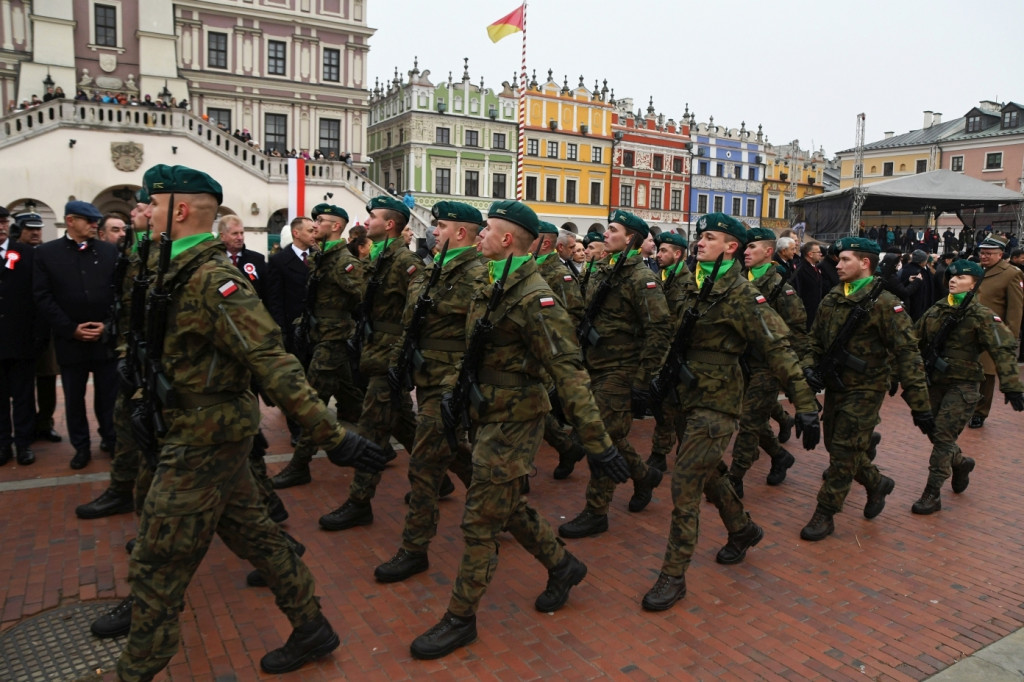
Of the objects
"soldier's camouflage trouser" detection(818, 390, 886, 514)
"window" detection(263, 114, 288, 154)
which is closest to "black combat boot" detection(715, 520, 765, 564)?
"soldier's camouflage trouser" detection(818, 390, 886, 514)

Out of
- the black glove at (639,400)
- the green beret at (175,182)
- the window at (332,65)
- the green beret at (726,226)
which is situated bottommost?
the black glove at (639,400)

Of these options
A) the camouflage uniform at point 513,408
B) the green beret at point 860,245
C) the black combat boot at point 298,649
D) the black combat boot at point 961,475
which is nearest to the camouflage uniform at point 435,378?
the camouflage uniform at point 513,408

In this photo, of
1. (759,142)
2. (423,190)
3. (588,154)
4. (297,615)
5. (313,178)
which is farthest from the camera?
(759,142)

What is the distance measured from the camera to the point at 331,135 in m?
35.0

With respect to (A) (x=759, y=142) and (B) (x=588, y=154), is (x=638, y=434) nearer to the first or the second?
(B) (x=588, y=154)

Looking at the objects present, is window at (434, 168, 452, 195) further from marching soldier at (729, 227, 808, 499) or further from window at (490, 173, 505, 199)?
marching soldier at (729, 227, 808, 499)

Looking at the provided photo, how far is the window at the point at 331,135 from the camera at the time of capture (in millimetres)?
34938

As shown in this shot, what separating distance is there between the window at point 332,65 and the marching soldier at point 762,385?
3162 centimetres

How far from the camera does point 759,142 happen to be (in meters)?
62.4

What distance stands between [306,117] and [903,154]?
46.8 m

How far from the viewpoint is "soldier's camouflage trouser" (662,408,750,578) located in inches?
183

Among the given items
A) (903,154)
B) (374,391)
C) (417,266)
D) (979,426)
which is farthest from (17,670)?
(903,154)

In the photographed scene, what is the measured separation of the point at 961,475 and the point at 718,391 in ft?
12.2

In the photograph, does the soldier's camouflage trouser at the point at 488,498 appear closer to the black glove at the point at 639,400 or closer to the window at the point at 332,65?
the black glove at the point at 639,400
